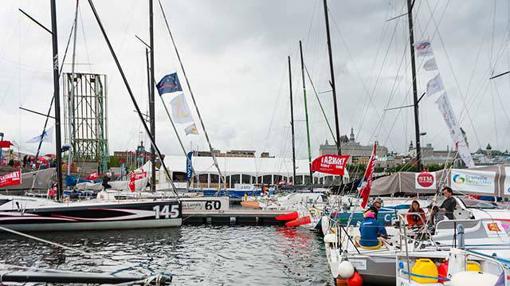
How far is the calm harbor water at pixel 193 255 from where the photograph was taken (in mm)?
14086

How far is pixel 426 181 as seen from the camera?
738 inches

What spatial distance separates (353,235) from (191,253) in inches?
267

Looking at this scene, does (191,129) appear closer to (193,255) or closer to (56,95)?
(56,95)

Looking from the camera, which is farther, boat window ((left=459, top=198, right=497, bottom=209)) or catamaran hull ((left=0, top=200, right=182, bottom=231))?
catamaran hull ((left=0, top=200, right=182, bottom=231))

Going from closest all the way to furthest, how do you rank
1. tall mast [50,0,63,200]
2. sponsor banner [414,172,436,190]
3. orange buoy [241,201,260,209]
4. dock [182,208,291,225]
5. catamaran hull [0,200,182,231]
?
sponsor banner [414,172,436,190]
catamaran hull [0,200,182,231]
tall mast [50,0,63,200]
dock [182,208,291,225]
orange buoy [241,201,260,209]

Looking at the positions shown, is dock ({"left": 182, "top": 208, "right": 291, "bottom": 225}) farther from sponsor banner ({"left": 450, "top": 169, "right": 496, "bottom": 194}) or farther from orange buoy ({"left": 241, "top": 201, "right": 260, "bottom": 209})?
sponsor banner ({"left": 450, "top": 169, "right": 496, "bottom": 194})

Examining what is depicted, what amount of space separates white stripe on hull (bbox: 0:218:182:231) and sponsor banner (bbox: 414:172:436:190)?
12.0 metres

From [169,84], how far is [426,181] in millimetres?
15778

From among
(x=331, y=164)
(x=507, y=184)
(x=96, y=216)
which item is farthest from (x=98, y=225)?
(x=507, y=184)

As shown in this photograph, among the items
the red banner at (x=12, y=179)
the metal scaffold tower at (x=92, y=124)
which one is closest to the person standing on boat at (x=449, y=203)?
the red banner at (x=12, y=179)

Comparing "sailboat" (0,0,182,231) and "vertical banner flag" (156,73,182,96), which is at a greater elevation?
"vertical banner flag" (156,73,182,96)

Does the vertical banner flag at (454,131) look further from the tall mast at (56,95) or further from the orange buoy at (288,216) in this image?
the tall mast at (56,95)

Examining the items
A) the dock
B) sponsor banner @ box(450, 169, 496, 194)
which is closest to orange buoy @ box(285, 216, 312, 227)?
the dock

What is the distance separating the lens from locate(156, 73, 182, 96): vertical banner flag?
2759cm
